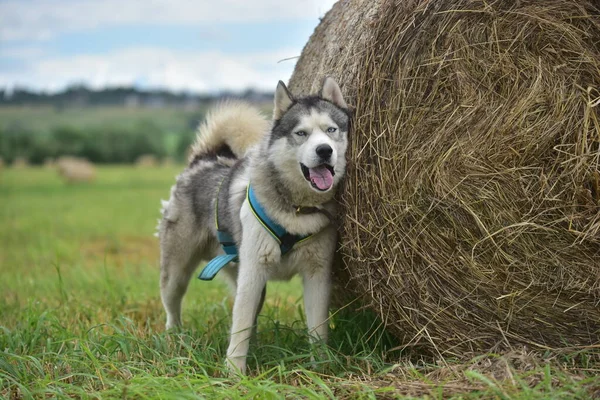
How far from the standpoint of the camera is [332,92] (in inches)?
139

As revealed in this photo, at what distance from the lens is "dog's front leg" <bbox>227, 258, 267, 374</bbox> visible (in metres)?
3.63

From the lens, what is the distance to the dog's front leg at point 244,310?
3.63 metres

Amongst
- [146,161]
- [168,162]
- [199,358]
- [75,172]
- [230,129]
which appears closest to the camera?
[199,358]

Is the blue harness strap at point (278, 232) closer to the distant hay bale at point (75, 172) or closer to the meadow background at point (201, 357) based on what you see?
the meadow background at point (201, 357)

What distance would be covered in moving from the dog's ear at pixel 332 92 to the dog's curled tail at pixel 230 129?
48.6 inches

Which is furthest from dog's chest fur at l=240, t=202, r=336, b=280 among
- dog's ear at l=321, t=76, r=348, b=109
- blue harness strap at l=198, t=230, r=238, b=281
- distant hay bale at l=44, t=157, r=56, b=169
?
distant hay bale at l=44, t=157, r=56, b=169

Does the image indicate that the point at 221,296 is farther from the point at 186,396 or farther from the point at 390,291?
the point at 186,396

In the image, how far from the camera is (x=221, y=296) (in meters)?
5.60

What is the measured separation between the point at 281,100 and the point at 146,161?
2918 centimetres

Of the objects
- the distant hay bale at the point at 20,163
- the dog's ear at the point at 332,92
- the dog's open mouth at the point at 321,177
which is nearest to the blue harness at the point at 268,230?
the dog's open mouth at the point at 321,177

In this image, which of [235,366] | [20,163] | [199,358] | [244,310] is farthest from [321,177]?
[20,163]

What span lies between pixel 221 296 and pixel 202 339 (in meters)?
1.51

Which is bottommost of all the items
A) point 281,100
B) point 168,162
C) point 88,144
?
point 168,162

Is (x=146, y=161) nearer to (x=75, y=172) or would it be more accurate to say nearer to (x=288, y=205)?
(x=75, y=172)
